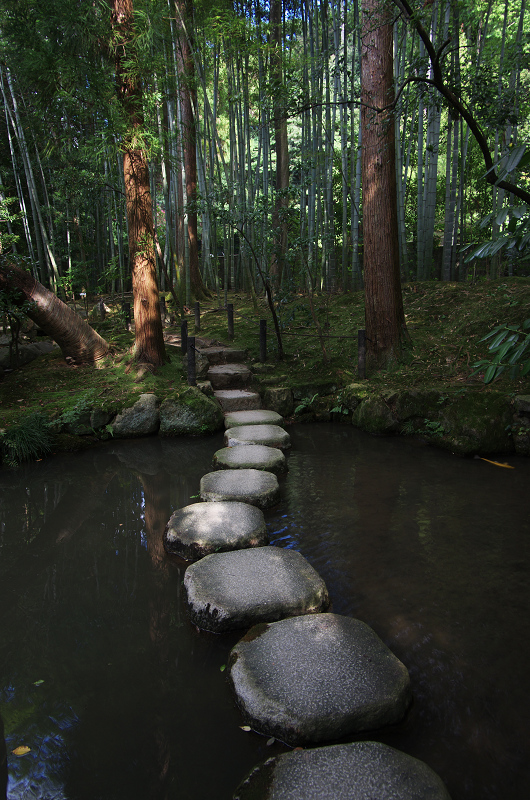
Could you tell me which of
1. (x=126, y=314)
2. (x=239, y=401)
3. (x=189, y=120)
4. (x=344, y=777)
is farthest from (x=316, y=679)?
(x=189, y=120)

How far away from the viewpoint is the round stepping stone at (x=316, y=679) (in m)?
1.56

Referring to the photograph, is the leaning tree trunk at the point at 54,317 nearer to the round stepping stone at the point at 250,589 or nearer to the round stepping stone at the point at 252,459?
the round stepping stone at the point at 252,459

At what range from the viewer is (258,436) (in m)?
4.43

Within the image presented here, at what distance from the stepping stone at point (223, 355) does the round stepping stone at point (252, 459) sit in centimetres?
263

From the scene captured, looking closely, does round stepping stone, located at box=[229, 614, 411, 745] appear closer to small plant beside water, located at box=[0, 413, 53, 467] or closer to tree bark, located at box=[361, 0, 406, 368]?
small plant beside water, located at box=[0, 413, 53, 467]

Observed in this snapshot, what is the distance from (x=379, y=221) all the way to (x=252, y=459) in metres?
3.17

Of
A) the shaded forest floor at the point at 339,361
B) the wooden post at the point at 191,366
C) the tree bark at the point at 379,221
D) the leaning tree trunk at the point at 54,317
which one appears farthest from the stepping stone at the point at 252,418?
the leaning tree trunk at the point at 54,317

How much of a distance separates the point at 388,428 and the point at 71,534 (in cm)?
315

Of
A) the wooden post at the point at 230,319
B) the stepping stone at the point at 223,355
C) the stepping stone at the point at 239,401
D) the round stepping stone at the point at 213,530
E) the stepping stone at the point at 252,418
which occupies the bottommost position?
the round stepping stone at the point at 213,530

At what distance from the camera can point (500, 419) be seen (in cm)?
430

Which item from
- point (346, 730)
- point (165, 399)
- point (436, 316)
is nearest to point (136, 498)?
point (165, 399)

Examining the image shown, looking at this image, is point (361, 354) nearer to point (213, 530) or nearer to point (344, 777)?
point (213, 530)

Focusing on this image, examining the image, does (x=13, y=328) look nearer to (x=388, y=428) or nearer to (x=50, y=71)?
(x=50, y=71)

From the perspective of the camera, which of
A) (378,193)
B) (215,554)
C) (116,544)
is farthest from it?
(378,193)
